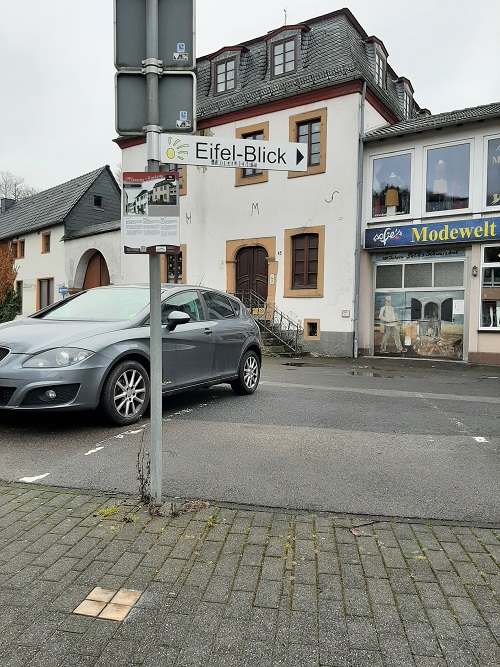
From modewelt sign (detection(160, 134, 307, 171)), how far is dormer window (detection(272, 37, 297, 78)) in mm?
17128

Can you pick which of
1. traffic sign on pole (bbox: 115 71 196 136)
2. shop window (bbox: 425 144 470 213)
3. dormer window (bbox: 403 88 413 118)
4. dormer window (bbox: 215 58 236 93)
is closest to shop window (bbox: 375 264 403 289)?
shop window (bbox: 425 144 470 213)

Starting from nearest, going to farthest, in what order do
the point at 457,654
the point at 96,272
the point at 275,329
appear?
the point at 457,654
the point at 275,329
the point at 96,272

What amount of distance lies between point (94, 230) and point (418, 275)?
16.3m

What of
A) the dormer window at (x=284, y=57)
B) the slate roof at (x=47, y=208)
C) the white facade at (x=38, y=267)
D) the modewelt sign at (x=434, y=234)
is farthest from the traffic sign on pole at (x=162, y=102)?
the slate roof at (x=47, y=208)

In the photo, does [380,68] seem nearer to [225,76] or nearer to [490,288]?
[225,76]

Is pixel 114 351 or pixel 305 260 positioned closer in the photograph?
pixel 114 351

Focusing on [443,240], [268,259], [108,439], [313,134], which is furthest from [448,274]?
[108,439]

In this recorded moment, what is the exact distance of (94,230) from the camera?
2670 centimetres

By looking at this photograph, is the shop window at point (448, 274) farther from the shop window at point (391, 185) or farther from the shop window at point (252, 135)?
the shop window at point (252, 135)

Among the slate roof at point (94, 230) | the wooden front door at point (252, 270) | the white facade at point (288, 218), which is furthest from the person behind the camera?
the slate roof at point (94, 230)

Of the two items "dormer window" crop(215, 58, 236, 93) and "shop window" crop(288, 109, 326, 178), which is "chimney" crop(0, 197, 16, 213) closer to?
"dormer window" crop(215, 58, 236, 93)

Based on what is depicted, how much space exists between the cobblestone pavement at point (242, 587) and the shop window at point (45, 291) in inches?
1104

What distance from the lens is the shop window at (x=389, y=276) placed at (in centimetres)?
1709

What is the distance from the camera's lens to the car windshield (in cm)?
667
